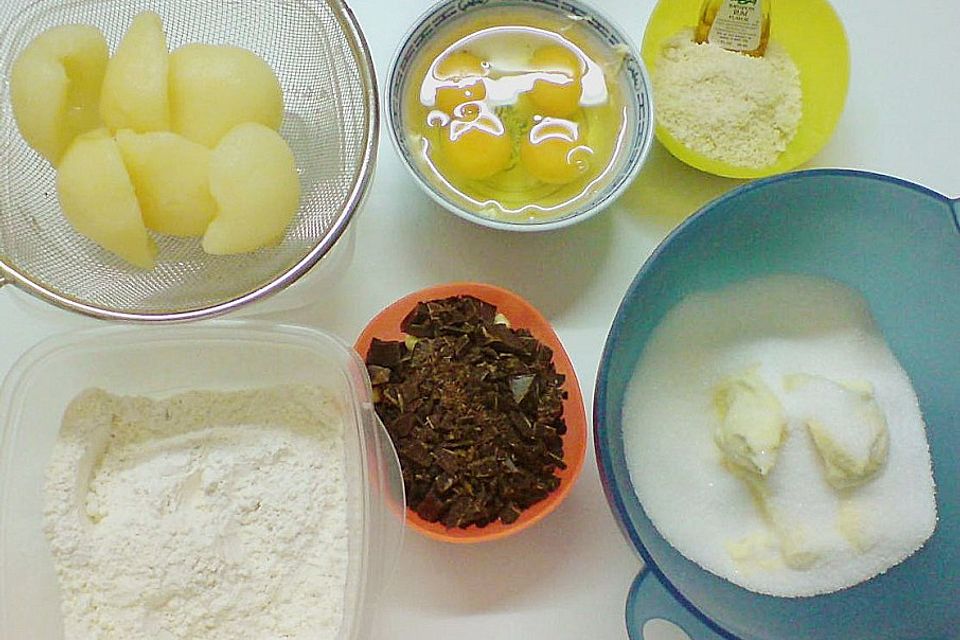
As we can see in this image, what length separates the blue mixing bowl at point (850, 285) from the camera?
0.82 meters

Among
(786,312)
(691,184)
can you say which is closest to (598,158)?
(691,184)

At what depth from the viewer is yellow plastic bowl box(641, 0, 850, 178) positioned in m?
1.05

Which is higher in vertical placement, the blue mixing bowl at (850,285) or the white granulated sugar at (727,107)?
the white granulated sugar at (727,107)

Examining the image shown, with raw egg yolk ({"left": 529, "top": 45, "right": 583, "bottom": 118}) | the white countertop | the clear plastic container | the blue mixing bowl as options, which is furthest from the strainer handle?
raw egg yolk ({"left": 529, "top": 45, "right": 583, "bottom": 118})

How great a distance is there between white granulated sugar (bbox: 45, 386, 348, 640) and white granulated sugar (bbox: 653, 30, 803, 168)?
0.52 meters

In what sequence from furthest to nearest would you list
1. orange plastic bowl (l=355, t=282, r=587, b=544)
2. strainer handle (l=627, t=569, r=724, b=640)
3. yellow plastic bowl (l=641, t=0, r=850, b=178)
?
yellow plastic bowl (l=641, t=0, r=850, b=178)
orange plastic bowl (l=355, t=282, r=587, b=544)
strainer handle (l=627, t=569, r=724, b=640)

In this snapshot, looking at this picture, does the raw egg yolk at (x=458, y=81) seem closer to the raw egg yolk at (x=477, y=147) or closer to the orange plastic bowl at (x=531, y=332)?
the raw egg yolk at (x=477, y=147)

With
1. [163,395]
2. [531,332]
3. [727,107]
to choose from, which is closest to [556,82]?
[727,107]

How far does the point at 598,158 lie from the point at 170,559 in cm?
64

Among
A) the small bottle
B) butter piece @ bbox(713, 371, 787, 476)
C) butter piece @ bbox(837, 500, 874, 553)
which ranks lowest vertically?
butter piece @ bbox(837, 500, 874, 553)

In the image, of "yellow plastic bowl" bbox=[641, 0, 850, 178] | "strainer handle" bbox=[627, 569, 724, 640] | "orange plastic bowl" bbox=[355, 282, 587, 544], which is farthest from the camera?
"yellow plastic bowl" bbox=[641, 0, 850, 178]

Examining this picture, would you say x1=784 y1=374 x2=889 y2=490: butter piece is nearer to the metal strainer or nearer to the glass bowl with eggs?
the glass bowl with eggs

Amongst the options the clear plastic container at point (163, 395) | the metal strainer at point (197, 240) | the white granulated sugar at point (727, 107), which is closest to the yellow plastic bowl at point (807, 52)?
the white granulated sugar at point (727, 107)

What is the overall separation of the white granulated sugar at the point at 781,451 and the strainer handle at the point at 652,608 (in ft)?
0.19
